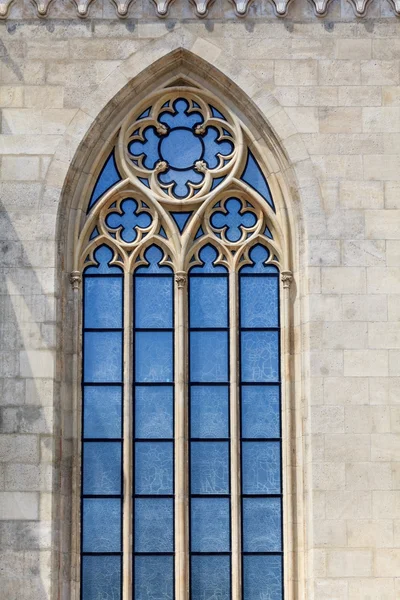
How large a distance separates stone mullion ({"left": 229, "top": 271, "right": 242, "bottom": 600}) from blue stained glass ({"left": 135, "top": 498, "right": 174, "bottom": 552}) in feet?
2.28

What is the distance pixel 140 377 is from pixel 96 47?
384cm

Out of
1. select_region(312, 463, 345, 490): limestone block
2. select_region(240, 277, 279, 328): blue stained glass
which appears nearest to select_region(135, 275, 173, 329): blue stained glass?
select_region(240, 277, 279, 328): blue stained glass

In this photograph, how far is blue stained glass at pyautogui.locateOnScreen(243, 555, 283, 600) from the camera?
787 inches

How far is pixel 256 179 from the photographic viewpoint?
21.1m

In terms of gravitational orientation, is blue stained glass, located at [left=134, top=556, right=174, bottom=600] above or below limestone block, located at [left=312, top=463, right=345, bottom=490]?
→ below

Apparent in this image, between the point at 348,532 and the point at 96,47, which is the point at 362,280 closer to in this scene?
the point at 348,532

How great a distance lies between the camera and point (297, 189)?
68.1ft

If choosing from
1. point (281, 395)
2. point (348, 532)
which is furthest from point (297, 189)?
point (348, 532)

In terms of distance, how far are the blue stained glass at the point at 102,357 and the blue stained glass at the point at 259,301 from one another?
145cm

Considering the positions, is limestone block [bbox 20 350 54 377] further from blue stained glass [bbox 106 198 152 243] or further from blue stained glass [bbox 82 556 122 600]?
blue stained glass [bbox 82 556 122 600]

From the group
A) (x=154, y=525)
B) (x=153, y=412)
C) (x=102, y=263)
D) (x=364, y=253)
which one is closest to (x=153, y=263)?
(x=102, y=263)

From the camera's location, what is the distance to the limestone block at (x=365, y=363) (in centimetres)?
2012

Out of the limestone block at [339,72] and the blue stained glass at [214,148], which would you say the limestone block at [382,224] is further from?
the blue stained glass at [214,148]

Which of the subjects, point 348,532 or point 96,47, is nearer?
point 348,532
